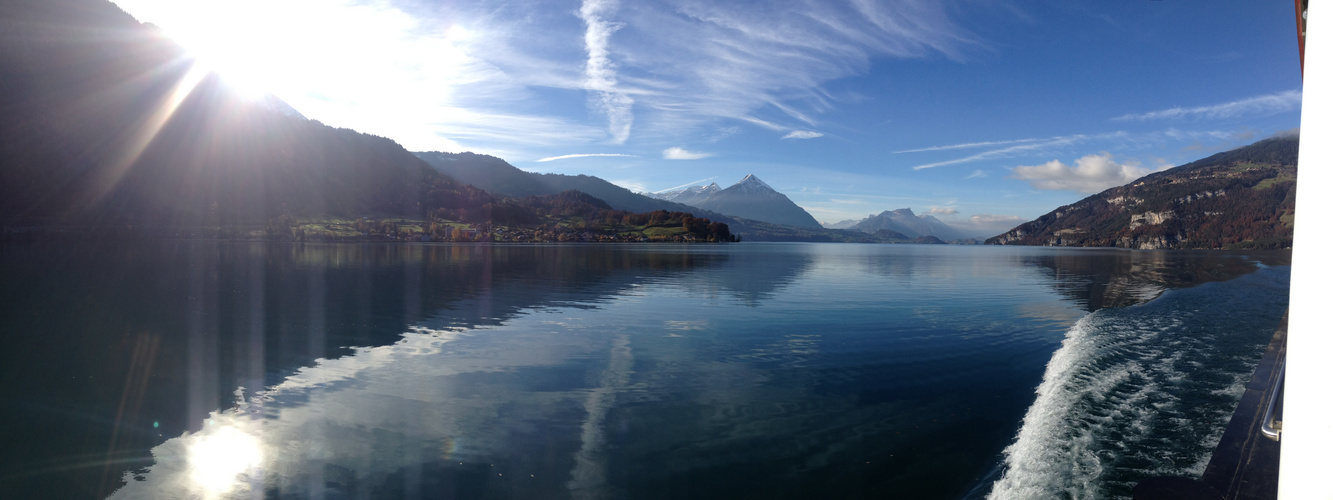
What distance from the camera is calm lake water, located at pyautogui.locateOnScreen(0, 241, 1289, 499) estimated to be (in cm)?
900

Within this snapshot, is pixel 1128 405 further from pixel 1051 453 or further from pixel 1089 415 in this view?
pixel 1051 453

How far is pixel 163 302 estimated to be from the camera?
27812 millimetres

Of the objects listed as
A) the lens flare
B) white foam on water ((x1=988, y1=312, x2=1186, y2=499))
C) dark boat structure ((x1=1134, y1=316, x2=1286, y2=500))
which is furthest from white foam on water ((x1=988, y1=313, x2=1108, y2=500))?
the lens flare

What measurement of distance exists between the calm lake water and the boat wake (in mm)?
76

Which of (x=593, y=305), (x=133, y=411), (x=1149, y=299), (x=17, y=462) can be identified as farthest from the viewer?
(x=1149, y=299)

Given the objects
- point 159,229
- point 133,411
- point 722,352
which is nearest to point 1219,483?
point 722,352

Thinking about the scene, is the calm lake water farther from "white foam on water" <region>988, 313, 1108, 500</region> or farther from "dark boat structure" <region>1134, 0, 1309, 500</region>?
"dark boat structure" <region>1134, 0, 1309, 500</region>

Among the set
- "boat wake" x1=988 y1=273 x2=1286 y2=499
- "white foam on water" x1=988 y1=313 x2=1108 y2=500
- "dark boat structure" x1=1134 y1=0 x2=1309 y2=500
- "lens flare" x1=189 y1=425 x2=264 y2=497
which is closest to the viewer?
"dark boat structure" x1=1134 y1=0 x2=1309 y2=500

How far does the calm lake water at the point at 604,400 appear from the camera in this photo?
9000mm

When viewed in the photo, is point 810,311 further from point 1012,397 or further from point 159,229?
point 159,229

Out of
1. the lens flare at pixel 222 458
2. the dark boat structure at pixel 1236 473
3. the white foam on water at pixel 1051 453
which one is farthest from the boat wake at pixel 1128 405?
the lens flare at pixel 222 458

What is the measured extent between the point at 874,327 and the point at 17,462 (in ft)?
76.7

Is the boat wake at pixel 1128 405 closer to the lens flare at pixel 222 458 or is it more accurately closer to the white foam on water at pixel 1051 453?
the white foam on water at pixel 1051 453

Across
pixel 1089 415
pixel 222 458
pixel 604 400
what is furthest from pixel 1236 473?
pixel 222 458
